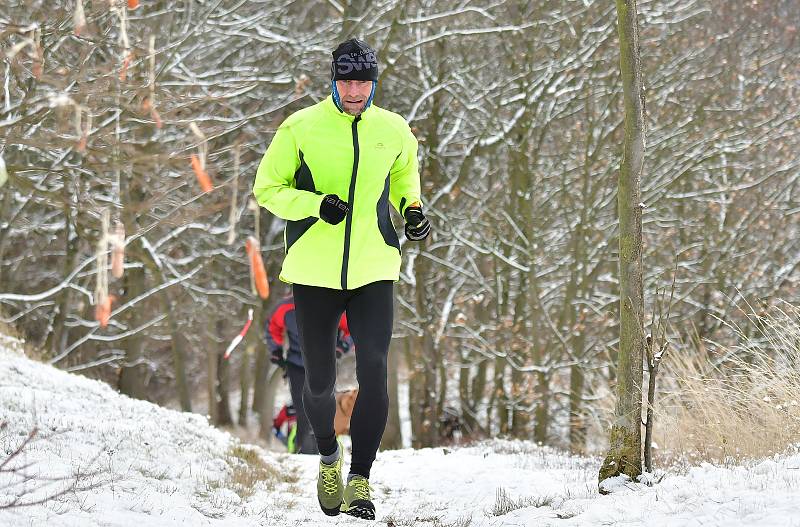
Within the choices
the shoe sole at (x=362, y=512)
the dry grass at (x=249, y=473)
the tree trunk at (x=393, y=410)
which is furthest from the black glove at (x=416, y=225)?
the tree trunk at (x=393, y=410)

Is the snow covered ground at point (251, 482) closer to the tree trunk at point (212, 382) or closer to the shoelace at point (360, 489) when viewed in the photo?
the shoelace at point (360, 489)

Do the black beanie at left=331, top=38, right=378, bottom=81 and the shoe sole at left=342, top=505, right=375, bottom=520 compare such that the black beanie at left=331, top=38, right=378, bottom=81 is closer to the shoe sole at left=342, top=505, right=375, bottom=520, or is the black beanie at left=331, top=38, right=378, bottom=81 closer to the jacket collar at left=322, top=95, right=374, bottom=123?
the jacket collar at left=322, top=95, right=374, bottom=123

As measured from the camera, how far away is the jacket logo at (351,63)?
466 centimetres

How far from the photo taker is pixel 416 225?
4746 mm

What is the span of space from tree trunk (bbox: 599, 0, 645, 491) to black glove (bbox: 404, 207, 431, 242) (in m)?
1.00

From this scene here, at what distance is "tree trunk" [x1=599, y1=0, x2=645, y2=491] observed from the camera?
194 inches

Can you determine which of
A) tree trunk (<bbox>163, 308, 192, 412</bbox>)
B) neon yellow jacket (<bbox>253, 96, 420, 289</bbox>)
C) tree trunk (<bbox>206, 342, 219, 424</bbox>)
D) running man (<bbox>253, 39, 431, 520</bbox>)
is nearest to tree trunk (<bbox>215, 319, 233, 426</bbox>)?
tree trunk (<bbox>206, 342, 219, 424</bbox>)

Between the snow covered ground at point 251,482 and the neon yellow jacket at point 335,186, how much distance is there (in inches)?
49.5

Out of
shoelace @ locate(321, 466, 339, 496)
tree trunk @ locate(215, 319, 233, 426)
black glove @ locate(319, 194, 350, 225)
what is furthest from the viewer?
tree trunk @ locate(215, 319, 233, 426)

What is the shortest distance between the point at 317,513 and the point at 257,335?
15.8 meters

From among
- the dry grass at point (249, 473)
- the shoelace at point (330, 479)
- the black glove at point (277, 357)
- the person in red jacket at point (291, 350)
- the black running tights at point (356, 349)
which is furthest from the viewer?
the black glove at point (277, 357)

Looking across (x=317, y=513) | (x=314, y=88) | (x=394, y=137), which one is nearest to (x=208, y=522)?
(x=317, y=513)

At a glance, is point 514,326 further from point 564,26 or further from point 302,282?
point 302,282

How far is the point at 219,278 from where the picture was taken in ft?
72.1
